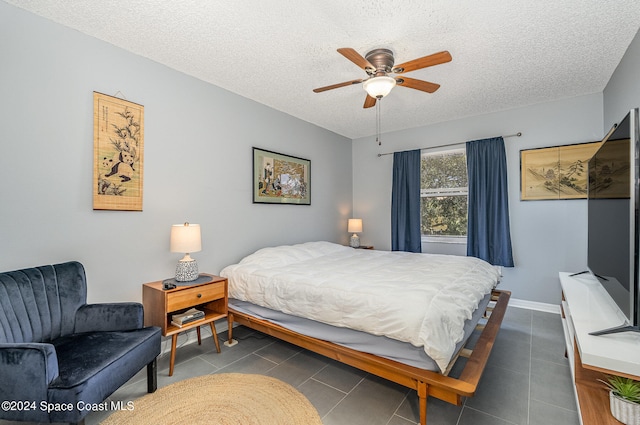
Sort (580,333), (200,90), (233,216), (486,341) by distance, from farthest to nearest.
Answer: (233,216) → (200,90) → (486,341) → (580,333)

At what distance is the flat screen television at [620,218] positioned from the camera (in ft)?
4.64

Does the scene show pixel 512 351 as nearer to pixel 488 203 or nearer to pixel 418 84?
pixel 488 203

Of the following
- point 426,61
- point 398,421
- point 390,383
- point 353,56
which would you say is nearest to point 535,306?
point 390,383

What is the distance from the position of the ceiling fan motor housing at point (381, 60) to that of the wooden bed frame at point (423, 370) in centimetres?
219

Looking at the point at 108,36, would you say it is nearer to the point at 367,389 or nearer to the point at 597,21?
the point at 367,389

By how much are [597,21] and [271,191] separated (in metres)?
3.34

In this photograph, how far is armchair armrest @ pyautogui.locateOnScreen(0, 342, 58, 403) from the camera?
53.6 inches

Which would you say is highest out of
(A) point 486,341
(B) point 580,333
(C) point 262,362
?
(B) point 580,333

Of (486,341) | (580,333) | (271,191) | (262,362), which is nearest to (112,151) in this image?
(271,191)

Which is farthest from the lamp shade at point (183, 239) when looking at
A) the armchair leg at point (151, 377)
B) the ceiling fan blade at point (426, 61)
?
the ceiling fan blade at point (426, 61)

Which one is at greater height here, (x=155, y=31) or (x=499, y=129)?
(x=155, y=31)

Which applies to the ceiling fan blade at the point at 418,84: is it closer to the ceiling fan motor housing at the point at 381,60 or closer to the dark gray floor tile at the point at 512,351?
the ceiling fan motor housing at the point at 381,60

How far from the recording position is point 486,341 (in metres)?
2.07

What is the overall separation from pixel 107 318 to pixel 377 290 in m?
1.86
